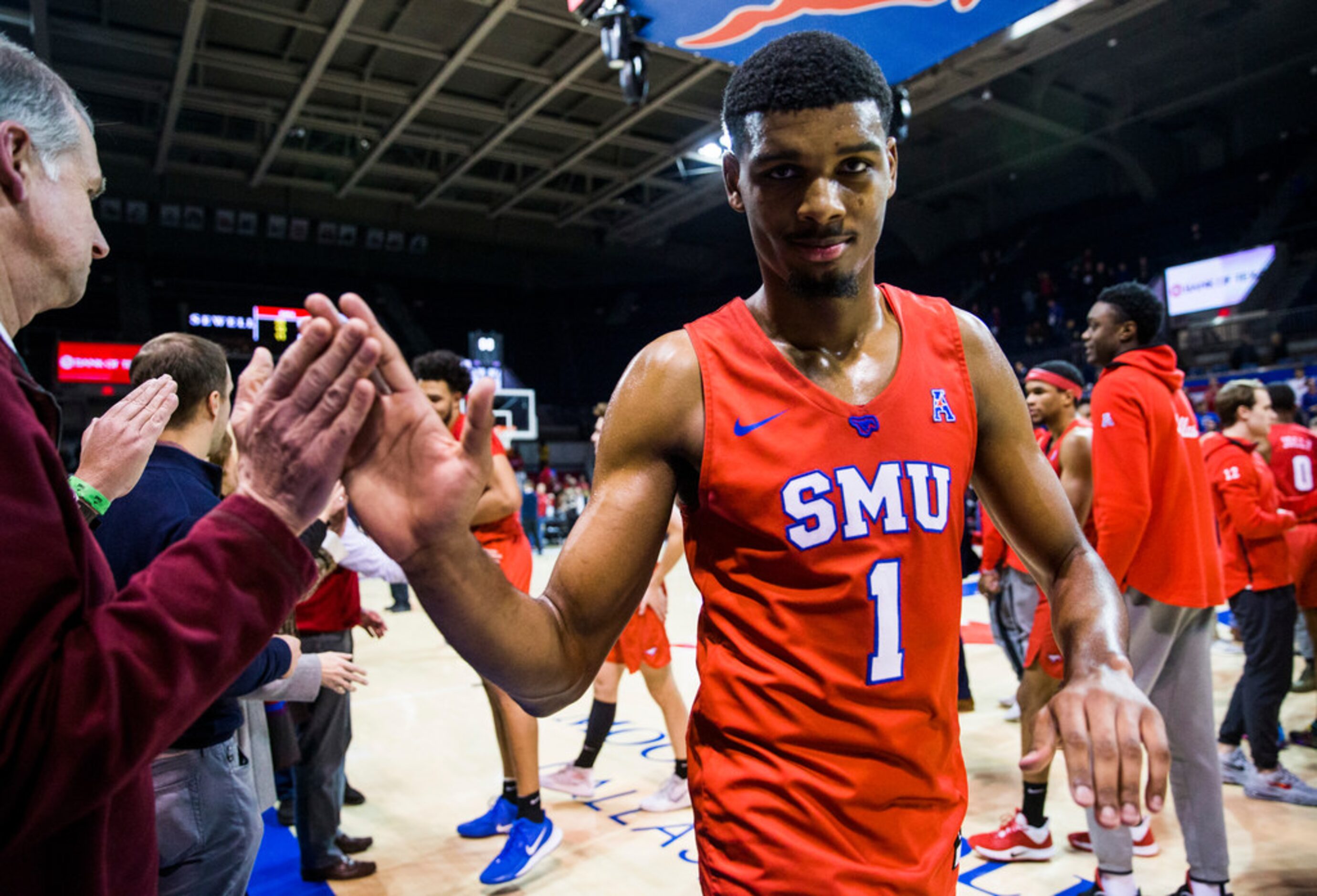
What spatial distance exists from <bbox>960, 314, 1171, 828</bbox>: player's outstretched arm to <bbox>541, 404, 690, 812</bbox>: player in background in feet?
8.25

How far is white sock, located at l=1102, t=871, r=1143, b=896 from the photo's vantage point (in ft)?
9.37

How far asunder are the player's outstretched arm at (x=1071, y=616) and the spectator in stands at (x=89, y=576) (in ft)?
3.04

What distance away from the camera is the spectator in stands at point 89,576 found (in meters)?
0.80

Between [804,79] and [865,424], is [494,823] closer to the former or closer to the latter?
[865,424]

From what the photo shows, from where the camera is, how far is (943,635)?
142 centimetres

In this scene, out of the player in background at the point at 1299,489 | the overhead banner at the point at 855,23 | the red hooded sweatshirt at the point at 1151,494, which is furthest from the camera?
the player in background at the point at 1299,489

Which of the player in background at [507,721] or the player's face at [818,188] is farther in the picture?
the player in background at [507,721]

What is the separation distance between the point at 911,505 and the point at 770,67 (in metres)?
0.79

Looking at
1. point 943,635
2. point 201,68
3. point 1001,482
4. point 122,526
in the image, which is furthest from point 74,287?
point 201,68

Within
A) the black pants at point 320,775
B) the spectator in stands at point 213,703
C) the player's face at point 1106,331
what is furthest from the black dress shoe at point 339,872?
the player's face at point 1106,331

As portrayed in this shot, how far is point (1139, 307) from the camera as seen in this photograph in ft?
10.9

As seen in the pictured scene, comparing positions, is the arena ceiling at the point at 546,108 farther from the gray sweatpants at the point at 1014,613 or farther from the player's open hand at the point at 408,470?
the player's open hand at the point at 408,470

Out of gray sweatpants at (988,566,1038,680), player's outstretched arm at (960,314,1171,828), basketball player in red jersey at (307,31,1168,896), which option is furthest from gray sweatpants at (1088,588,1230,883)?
basketball player in red jersey at (307,31,1168,896)

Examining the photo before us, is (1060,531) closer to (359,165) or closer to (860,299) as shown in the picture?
(860,299)
